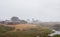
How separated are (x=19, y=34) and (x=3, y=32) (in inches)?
22.1

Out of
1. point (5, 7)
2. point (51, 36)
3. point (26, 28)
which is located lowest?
point (51, 36)

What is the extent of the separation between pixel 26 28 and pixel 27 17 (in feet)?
1.33

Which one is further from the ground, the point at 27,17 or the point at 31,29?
the point at 27,17

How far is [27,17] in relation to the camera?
5.92m

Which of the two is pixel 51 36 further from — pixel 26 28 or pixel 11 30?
pixel 11 30

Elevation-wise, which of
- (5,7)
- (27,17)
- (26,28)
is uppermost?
(5,7)

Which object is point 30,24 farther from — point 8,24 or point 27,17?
point 8,24

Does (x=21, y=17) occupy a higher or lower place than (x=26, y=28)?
higher

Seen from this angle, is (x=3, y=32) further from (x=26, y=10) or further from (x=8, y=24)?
(x=26, y=10)

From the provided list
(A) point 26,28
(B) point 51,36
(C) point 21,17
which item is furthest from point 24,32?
(B) point 51,36

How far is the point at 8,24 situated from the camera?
19.1 feet

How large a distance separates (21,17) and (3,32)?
0.83m

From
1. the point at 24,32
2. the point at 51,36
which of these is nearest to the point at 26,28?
the point at 24,32

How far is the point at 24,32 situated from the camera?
5.76 meters
